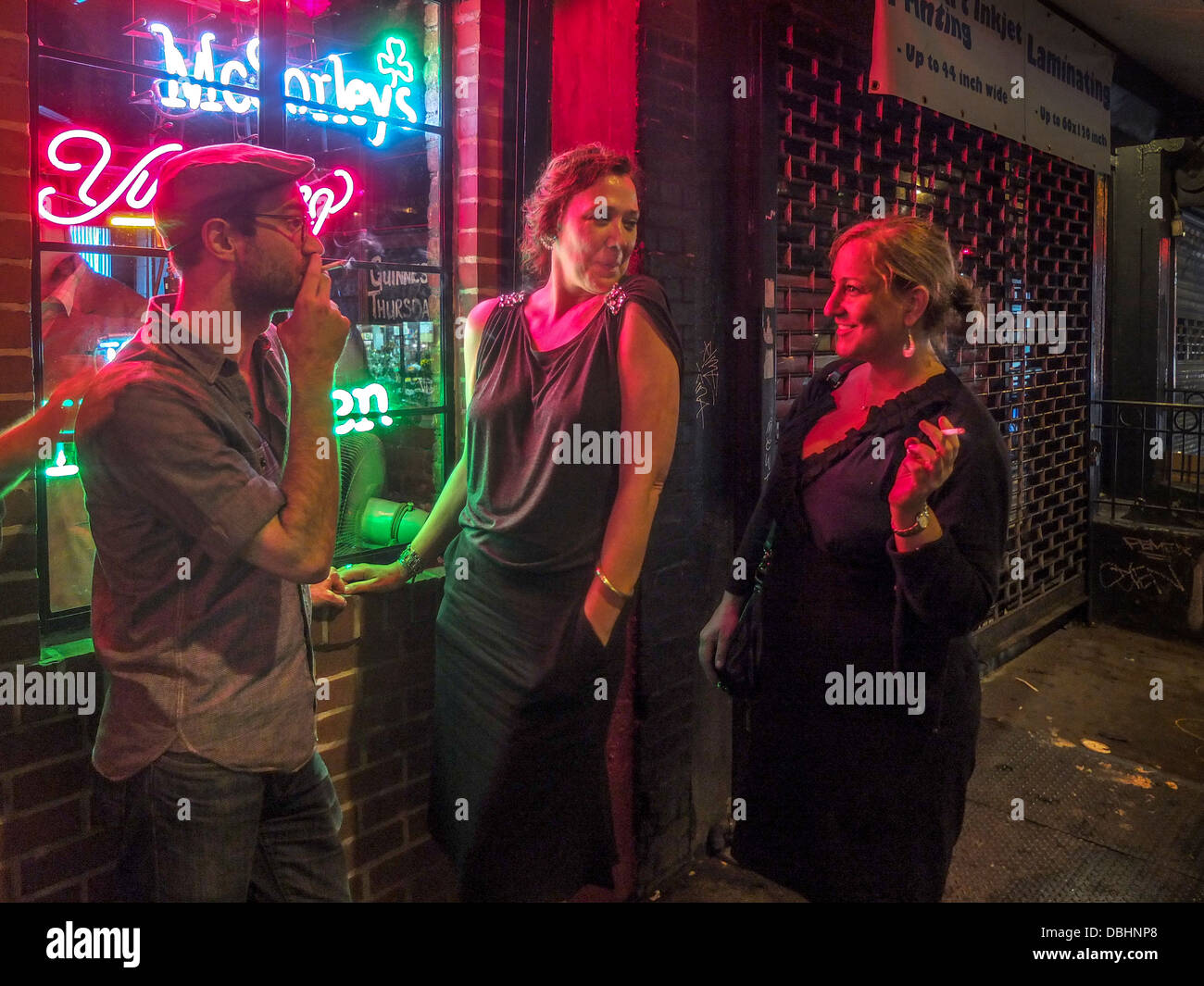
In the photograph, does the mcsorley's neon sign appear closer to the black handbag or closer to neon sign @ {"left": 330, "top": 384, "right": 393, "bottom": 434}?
neon sign @ {"left": 330, "top": 384, "right": 393, "bottom": 434}

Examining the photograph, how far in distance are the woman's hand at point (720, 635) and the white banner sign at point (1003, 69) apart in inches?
101

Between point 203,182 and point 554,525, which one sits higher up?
point 203,182

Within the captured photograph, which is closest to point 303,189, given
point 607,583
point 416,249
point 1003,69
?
point 416,249

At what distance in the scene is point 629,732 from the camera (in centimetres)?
390

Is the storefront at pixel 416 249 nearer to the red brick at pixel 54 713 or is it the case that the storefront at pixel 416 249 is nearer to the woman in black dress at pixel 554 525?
the red brick at pixel 54 713

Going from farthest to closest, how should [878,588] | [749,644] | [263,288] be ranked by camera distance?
[749,644] → [878,588] → [263,288]

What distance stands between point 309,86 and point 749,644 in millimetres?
2406

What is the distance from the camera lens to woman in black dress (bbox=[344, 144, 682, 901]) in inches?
119

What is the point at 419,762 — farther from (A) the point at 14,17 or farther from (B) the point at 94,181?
(A) the point at 14,17

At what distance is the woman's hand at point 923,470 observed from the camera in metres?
2.60

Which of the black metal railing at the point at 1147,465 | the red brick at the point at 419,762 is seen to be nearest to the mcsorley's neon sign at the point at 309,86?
the red brick at the point at 419,762

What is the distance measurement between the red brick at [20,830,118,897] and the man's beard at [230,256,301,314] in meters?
1.48

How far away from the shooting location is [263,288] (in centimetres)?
243

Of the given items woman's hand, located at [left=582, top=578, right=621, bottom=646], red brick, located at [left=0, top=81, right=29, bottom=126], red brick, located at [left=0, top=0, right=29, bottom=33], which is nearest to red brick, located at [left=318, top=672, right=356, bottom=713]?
woman's hand, located at [left=582, top=578, right=621, bottom=646]
